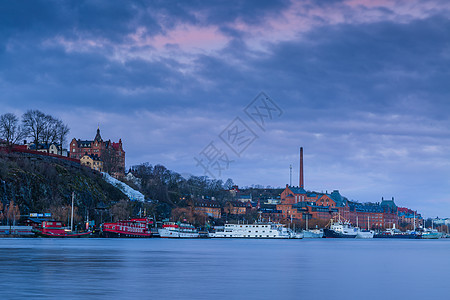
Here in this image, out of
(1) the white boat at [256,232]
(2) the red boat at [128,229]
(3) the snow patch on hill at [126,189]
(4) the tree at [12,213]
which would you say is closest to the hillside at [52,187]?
(4) the tree at [12,213]

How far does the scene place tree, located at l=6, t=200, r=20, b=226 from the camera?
112412 millimetres

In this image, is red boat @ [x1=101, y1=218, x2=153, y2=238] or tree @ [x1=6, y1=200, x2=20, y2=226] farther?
red boat @ [x1=101, y1=218, x2=153, y2=238]

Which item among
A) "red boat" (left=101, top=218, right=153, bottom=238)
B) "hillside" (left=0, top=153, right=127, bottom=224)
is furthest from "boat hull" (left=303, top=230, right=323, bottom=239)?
"red boat" (left=101, top=218, right=153, bottom=238)

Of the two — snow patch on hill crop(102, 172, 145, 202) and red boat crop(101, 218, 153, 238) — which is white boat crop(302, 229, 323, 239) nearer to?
snow patch on hill crop(102, 172, 145, 202)

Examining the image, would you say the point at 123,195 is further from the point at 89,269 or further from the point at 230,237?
the point at 89,269

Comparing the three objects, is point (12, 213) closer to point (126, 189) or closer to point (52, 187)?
point (52, 187)

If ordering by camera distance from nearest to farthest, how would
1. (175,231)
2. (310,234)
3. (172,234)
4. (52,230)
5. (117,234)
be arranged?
1. (52,230)
2. (117,234)
3. (172,234)
4. (175,231)
5. (310,234)

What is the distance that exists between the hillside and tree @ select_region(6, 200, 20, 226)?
259cm

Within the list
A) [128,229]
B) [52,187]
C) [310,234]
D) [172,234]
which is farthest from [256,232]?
[52,187]

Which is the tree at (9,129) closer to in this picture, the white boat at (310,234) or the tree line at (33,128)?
the tree line at (33,128)

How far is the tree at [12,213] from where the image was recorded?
11241 centimetres

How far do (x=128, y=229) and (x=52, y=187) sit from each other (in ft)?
65.1

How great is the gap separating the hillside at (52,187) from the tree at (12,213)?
2.59 meters

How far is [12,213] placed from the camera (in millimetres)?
112938
